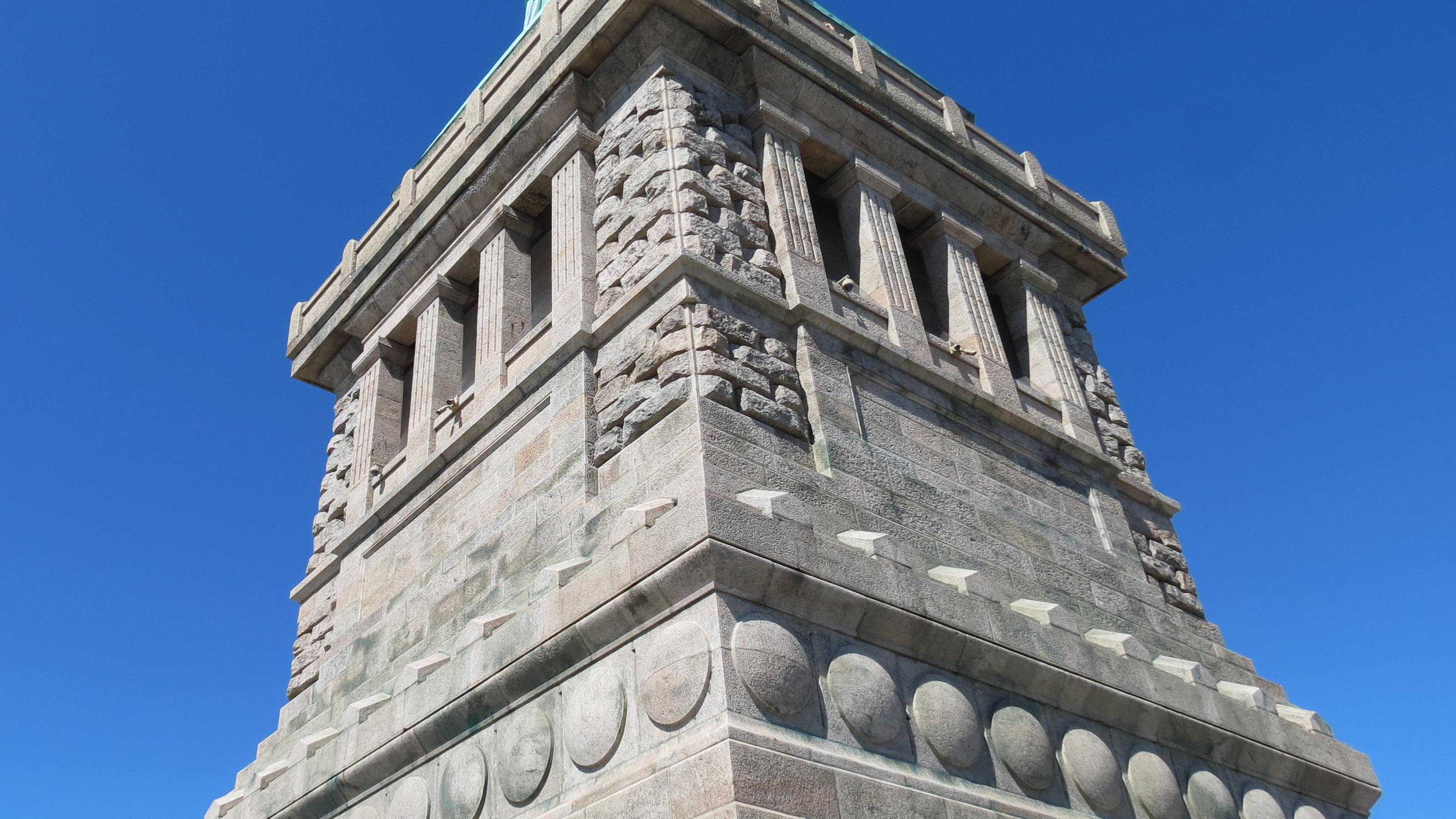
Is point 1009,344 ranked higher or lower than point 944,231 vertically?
lower

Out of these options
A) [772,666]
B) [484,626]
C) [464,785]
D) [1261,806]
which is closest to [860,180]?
[484,626]

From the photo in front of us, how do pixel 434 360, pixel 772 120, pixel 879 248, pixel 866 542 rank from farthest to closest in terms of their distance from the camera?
pixel 434 360
pixel 879 248
pixel 772 120
pixel 866 542

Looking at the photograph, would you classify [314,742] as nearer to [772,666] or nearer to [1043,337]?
[772,666]

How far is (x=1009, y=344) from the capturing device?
15.1 metres

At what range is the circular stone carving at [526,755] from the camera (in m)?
8.45

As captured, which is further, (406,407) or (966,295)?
(406,407)

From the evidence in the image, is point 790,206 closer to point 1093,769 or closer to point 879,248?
point 879,248

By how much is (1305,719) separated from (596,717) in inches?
308

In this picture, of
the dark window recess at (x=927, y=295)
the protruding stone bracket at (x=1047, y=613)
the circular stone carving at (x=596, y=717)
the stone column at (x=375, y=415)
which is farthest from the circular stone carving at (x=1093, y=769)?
the stone column at (x=375, y=415)

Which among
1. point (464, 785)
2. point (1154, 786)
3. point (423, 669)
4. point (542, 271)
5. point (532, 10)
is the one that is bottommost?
point (1154, 786)

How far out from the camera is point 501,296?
13203mm

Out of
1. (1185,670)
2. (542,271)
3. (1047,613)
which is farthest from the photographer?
(542,271)

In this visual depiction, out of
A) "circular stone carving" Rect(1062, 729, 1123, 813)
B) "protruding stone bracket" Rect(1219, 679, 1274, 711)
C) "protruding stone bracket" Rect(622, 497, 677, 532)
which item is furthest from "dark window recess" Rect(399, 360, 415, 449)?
"protruding stone bracket" Rect(1219, 679, 1274, 711)

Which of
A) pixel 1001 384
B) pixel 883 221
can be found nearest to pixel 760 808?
pixel 1001 384
